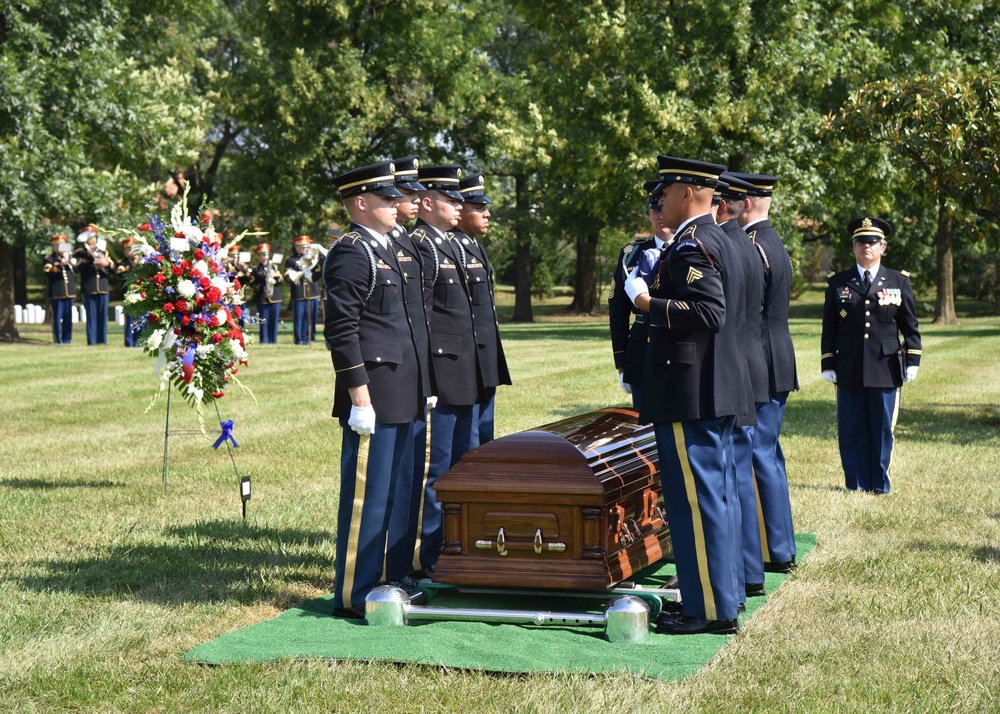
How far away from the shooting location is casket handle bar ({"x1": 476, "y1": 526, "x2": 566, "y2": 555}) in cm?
552

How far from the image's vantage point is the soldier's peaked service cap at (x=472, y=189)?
7.05 metres

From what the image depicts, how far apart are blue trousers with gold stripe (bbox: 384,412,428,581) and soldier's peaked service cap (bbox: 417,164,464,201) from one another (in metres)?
1.36

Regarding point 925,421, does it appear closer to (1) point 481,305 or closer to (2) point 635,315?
(2) point 635,315

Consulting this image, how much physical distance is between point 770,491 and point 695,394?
1.60 m

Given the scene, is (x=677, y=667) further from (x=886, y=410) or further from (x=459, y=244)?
(x=886, y=410)

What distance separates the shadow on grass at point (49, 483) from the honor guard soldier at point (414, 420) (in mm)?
4028

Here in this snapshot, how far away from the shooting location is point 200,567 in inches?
265

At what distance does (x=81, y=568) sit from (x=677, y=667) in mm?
3639

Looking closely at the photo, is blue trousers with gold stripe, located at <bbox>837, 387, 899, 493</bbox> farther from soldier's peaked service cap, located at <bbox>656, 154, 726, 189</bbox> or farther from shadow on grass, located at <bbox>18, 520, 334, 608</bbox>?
soldier's peaked service cap, located at <bbox>656, 154, 726, 189</bbox>

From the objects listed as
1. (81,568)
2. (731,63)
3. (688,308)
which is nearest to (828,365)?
(688,308)

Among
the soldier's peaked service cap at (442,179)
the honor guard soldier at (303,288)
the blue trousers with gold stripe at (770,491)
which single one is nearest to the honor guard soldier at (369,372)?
the soldier's peaked service cap at (442,179)

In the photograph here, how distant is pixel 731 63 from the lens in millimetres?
26594

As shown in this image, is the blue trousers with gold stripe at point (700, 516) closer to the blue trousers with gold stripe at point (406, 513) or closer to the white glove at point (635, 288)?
the white glove at point (635, 288)

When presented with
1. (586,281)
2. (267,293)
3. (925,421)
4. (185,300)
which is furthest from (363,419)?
(586,281)
